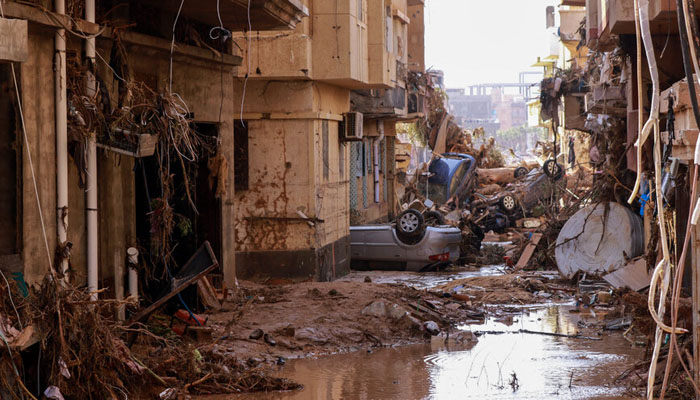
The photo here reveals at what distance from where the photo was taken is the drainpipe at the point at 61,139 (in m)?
7.79

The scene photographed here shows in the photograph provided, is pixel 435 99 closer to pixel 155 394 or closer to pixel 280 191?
pixel 280 191

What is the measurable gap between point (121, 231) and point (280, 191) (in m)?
7.47

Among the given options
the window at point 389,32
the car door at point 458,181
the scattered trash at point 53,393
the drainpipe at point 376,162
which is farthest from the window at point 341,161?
the car door at point 458,181

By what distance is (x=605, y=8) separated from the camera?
1452cm

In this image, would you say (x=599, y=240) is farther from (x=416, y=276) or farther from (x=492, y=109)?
(x=492, y=109)

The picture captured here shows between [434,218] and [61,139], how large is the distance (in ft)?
53.7

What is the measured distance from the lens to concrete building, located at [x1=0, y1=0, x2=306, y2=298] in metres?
7.39

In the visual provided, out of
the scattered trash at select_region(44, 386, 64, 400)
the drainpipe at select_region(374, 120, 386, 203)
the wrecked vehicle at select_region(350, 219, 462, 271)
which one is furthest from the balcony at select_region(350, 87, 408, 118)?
the scattered trash at select_region(44, 386, 64, 400)

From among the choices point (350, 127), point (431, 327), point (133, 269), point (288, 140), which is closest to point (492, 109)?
point (350, 127)

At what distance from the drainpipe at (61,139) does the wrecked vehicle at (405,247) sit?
13136 millimetres

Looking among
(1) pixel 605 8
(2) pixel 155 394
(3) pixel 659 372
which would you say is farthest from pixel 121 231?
(1) pixel 605 8

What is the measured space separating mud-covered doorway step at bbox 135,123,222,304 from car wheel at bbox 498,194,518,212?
810 inches

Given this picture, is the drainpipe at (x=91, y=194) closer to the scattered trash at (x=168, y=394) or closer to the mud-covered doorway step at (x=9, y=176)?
the mud-covered doorway step at (x=9, y=176)

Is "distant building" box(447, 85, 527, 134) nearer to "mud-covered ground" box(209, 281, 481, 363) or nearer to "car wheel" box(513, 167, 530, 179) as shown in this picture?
"car wheel" box(513, 167, 530, 179)
